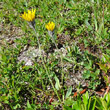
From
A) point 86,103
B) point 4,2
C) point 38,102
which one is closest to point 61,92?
point 38,102

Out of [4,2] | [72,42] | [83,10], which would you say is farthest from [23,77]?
[4,2]

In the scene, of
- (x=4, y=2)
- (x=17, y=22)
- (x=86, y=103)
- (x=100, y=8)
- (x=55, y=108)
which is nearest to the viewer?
(x=86, y=103)

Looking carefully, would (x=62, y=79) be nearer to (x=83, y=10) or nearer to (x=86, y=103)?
(x=86, y=103)

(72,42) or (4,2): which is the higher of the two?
(4,2)

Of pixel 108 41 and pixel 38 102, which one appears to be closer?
pixel 38 102

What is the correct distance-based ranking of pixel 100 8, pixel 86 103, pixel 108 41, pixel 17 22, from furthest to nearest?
pixel 17 22 → pixel 100 8 → pixel 108 41 → pixel 86 103

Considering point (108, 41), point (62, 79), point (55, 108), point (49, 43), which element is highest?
point (49, 43)
